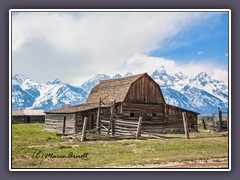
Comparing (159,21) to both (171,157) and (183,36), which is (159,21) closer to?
(183,36)

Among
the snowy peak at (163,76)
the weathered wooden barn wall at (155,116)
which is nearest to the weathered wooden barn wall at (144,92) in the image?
the weathered wooden barn wall at (155,116)

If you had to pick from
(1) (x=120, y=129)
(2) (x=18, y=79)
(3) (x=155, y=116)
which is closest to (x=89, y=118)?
(3) (x=155, y=116)

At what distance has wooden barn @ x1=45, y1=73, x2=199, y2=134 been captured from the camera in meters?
27.3

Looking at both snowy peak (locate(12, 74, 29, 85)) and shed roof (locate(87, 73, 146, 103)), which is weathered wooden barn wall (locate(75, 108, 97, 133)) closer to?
shed roof (locate(87, 73, 146, 103))

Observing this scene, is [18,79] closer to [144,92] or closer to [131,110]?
[131,110]

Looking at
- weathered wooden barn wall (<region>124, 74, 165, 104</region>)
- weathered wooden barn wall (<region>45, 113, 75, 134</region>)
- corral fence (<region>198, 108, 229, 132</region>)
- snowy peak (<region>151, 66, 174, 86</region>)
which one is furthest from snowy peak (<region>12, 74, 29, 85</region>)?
weathered wooden barn wall (<region>124, 74, 165, 104</region>)

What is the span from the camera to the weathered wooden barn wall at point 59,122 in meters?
27.7

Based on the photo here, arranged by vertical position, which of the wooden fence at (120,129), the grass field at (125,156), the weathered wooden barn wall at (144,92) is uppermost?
the weathered wooden barn wall at (144,92)

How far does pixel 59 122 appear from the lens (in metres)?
29.7

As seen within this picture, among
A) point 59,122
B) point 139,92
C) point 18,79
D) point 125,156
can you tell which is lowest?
point 125,156

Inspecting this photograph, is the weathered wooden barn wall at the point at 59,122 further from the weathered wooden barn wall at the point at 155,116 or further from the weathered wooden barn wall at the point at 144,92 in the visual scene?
the weathered wooden barn wall at the point at 144,92

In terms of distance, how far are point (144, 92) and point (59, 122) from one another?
293 inches

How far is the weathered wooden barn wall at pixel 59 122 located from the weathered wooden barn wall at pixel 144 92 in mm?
4518
